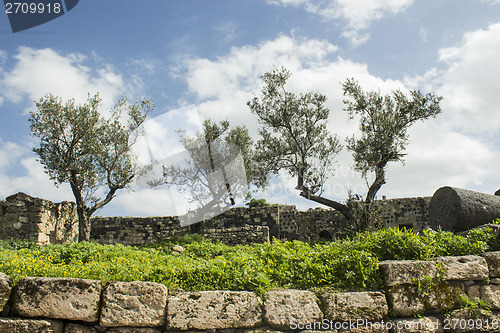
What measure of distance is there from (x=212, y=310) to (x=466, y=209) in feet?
18.8

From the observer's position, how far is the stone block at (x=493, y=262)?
235 inches

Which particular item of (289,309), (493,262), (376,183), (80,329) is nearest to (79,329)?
(80,329)

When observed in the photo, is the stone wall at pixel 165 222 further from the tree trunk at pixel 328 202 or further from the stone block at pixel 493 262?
the stone block at pixel 493 262

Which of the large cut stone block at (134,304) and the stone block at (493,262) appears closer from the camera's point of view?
the large cut stone block at (134,304)

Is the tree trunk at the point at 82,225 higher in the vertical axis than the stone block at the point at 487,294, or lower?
higher

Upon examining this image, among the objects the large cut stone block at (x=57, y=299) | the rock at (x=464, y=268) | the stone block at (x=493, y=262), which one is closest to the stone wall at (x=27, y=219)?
the large cut stone block at (x=57, y=299)

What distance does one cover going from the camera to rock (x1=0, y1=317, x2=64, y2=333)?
4.88 m

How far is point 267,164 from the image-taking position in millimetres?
20969

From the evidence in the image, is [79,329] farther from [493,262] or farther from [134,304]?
[493,262]

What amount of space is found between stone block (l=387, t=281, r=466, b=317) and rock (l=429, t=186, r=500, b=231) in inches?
96.2

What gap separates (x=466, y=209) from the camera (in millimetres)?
7672

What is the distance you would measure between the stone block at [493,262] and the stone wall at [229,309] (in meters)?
0.70

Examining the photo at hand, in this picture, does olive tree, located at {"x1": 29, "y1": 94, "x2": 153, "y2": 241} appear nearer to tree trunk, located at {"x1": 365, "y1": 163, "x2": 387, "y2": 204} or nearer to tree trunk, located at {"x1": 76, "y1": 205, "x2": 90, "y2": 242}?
tree trunk, located at {"x1": 76, "y1": 205, "x2": 90, "y2": 242}

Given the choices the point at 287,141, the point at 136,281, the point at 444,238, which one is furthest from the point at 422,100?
the point at 136,281
